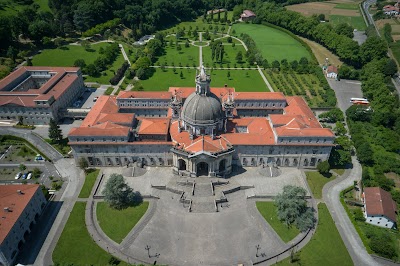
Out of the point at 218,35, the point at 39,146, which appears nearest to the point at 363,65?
the point at 218,35

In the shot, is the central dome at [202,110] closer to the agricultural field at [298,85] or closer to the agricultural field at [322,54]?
the agricultural field at [298,85]

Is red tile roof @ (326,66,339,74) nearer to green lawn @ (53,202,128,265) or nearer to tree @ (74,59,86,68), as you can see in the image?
tree @ (74,59,86,68)

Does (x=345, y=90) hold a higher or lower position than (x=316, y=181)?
lower

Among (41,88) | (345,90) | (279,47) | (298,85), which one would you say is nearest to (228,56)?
(279,47)

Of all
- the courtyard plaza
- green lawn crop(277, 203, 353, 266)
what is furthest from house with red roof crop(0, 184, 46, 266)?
green lawn crop(277, 203, 353, 266)

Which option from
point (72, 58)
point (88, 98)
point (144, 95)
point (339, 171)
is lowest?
point (339, 171)

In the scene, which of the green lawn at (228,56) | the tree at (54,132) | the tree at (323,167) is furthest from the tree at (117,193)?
the green lawn at (228,56)

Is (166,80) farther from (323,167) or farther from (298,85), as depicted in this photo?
(323,167)
